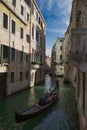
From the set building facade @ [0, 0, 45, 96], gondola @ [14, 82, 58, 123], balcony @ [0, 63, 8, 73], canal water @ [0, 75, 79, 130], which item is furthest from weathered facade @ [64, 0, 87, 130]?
building facade @ [0, 0, 45, 96]

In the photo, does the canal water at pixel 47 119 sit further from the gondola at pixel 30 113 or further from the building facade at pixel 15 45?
the building facade at pixel 15 45

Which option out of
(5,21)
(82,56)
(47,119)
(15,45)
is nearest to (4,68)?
(15,45)

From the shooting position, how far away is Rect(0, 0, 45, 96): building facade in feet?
58.4

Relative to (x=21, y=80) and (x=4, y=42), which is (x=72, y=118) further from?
(x=21, y=80)

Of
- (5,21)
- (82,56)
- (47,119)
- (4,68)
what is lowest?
(47,119)

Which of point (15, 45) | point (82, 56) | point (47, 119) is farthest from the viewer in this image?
point (15, 45)

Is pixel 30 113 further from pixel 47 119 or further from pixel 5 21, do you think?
pixel 5 21

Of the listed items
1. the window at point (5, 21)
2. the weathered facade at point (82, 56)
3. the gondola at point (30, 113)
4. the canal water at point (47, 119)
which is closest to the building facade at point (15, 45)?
the window at point (5, 21)

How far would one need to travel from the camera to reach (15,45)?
2072cm

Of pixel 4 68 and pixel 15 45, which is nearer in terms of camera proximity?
pixel 4 68

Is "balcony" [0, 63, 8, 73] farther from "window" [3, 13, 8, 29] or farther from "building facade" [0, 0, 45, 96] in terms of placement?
"window" [3, 13, 8, 29]

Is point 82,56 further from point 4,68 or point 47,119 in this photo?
point 4,68

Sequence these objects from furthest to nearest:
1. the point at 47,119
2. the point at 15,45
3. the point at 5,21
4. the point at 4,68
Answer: the point at 15,45 < the point at 5,21 < the point at 4,68 < the point at 47,119

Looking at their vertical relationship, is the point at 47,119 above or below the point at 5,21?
below
